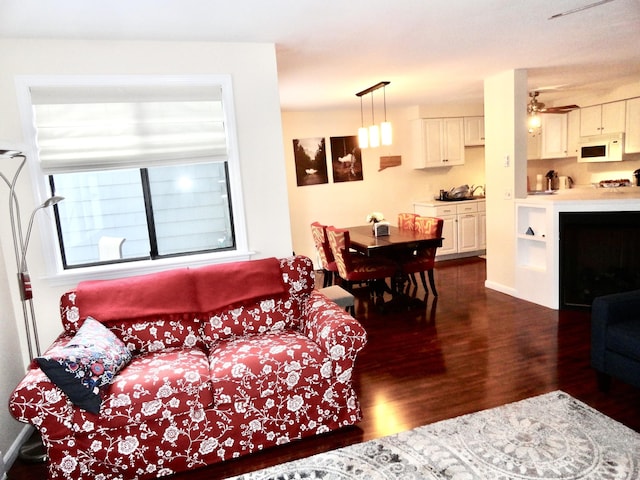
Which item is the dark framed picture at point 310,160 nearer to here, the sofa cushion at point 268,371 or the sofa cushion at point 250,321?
the sofa cushion at point 250,321

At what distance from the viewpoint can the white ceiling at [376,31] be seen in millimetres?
2410

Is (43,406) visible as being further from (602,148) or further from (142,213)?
(602,148)

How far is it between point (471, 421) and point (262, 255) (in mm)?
1861

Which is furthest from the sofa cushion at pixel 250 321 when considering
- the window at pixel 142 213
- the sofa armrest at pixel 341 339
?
the window at pixel 142 213

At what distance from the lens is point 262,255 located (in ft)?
11.0

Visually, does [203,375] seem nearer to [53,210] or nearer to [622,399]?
[53,210]

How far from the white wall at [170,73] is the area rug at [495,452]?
63.4 inches

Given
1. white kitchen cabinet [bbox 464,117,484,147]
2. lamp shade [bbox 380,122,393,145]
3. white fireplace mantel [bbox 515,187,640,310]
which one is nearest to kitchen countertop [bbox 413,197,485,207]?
white kitchen cabinet [bbox 464,117,484,147]

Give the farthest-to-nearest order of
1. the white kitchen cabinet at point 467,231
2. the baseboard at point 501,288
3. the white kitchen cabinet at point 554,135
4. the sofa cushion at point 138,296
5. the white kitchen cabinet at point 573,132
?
the white kitchen cabinet at point 467,231, the white kitchen cabinet at point 554,135, the white kitchen cabinet at point 573,132, the baseboard at point 501,288, the sofa cushion at point 138,296

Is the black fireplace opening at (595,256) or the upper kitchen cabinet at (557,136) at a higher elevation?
the upper kitchen cabinet at (557,136)

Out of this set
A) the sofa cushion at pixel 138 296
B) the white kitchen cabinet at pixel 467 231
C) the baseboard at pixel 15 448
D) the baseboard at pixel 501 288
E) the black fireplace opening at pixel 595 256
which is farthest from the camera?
the white kitchen cabinet at pixel 467 231

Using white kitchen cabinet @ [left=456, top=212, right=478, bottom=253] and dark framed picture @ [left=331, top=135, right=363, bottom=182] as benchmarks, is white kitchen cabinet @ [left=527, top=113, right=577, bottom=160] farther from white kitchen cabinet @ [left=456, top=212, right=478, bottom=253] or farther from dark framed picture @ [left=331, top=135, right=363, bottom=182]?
dark framed picture @ [left=331, top=135, right=363, bottom=182]

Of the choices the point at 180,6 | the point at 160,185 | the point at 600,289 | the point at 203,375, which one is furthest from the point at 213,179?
the point at 600,289

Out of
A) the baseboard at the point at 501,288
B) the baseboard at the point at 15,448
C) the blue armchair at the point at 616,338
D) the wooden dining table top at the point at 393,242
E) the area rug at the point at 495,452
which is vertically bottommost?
the area rug at the point at 495,452
